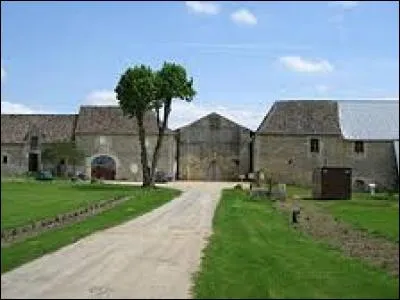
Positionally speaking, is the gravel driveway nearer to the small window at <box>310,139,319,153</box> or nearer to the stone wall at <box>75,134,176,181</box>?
the small window at <box>310,139,319,153</box>

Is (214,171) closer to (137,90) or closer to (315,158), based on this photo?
(315,158)

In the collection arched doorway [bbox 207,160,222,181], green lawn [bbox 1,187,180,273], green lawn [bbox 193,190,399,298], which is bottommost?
green lawn [bbox 193,190,399,298]

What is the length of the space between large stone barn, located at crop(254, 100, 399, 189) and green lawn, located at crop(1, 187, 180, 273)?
122ft

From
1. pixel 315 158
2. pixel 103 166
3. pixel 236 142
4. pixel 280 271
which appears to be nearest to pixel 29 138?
pixel 103 166

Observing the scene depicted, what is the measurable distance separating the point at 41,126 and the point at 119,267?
79776 mm

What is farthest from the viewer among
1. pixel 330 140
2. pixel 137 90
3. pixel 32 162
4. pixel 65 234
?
pixel 32 162

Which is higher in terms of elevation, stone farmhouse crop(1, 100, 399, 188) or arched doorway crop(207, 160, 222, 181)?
stone farmhouse crop(1, 100, 399, 188)

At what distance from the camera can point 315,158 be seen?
81.1m

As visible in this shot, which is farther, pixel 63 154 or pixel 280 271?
pixel 63 154

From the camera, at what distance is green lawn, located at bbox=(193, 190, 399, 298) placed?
14047 millimetres

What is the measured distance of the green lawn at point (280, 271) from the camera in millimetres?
14047

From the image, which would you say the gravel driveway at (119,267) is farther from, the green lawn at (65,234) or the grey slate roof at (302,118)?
the grey slate roof at (302,118)

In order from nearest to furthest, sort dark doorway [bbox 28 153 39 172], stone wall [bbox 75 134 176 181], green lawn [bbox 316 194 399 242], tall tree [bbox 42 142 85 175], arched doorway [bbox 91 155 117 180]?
1. green lawn [bbox 316 194 399 242]
2. tall tree [bbox 42 142 85 175]
3. stone wall [bbox 75 134 176 181]
4. arched doorway [bbox 91 155 117 180]
5. dark doorway [bbox 28 153 39 172]

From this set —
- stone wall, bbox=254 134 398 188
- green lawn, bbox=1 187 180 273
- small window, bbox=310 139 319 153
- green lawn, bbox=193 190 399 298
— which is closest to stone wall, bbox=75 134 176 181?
stone wall, bbox=254 134 398 188
